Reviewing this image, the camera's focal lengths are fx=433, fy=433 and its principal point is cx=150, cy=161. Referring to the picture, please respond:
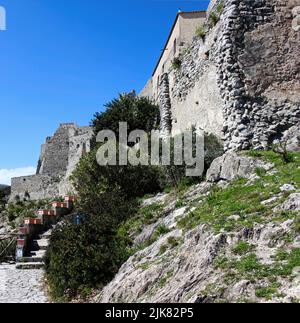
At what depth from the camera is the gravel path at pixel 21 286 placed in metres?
9.93

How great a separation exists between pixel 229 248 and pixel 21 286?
7064 millimetres

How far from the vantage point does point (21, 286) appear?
11367 millimetres

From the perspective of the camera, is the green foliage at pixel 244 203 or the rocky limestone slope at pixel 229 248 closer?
the rocky limestone slope at pixel 229 248

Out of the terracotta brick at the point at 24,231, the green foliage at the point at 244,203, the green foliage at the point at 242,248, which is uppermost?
the green foliage at the point at 244,203

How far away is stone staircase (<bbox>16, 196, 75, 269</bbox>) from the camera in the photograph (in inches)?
591

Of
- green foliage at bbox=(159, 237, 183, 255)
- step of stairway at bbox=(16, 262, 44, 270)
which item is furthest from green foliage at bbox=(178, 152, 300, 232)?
step of stairway at bbox=(16, 262, 44, 270)

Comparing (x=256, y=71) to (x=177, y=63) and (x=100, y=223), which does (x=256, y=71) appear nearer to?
(x=100, y=223)


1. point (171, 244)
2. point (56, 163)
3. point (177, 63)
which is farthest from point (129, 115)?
point (56, 163)

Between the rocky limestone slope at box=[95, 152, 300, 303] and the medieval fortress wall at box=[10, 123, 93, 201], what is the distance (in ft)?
101

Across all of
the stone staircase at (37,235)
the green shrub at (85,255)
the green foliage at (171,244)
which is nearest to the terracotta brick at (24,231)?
the stone staircase at (37,235)

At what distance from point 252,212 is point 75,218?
6835 millimetres

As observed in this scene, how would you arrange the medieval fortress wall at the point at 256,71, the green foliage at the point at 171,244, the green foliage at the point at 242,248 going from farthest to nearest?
the medieval fortress wall at the point at 256,71, the green foliage at the point at 171,244, the green foliage at the point at 242,248

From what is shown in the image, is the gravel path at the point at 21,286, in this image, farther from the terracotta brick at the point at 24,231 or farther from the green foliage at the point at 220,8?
the green foliage at the point at 220,8

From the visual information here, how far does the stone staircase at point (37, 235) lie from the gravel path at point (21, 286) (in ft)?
2.12
